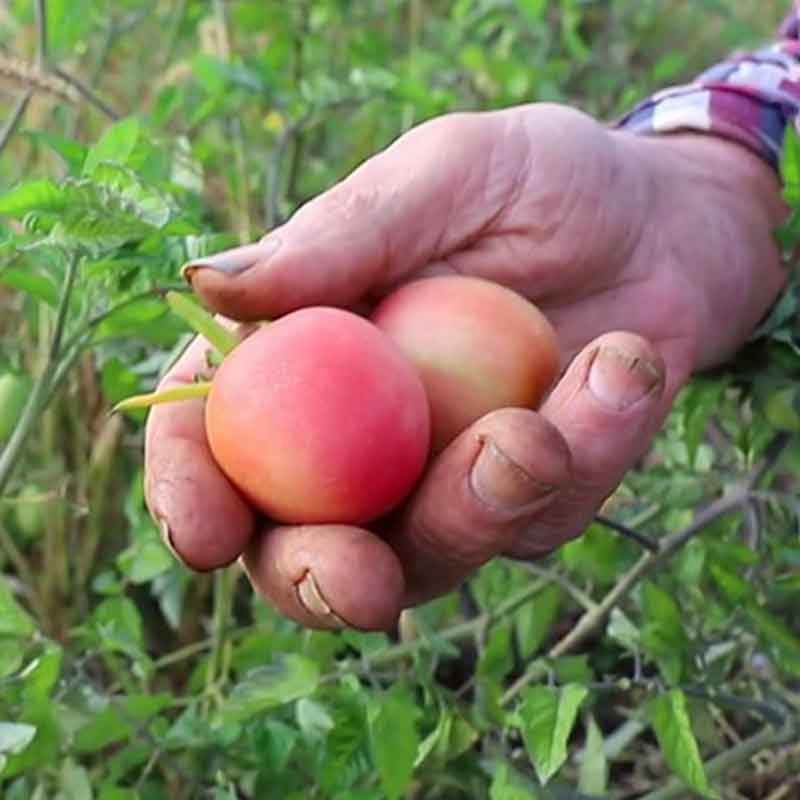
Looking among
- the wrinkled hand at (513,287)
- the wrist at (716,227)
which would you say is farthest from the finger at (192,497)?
the wrist at (716,227)

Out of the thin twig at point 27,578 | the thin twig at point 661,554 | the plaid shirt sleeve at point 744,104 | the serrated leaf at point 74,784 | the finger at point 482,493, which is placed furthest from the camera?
the thin twig at point 27,578

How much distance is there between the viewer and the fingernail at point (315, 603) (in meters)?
0.88

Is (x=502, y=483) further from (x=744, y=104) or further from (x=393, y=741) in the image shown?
(x=744, y=104)

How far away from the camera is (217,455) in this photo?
0.90 metres

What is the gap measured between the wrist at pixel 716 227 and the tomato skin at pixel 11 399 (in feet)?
1.45

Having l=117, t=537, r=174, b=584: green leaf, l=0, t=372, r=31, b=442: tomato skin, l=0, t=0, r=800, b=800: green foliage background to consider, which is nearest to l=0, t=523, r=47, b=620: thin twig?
l=0, t=0, r=800, b=800: green foliage background

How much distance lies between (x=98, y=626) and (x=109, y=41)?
26.4 inches

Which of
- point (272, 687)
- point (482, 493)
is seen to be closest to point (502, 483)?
point (482, 493)

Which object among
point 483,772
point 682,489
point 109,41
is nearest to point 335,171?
point 109,41

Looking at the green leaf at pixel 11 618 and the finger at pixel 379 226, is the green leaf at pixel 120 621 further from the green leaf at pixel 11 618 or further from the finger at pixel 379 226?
the finger at pixel 379 226

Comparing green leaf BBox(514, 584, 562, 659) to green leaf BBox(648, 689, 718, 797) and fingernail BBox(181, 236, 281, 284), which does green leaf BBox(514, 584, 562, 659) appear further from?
fingernail BBox(181, 236, 281, 284)

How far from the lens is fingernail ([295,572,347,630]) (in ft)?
2.90

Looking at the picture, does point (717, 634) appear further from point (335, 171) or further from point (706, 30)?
point (706, 30)

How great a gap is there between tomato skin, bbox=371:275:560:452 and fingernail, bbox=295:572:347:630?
0.36ft
